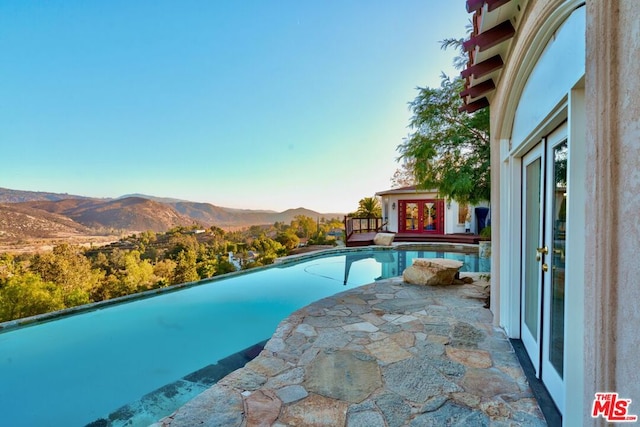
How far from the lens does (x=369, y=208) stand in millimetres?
20234

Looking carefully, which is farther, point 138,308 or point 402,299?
point 138,308

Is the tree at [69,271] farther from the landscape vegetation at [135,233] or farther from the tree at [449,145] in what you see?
the tree at [449,145]

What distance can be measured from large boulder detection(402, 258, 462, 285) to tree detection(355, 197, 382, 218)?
45.1 ft

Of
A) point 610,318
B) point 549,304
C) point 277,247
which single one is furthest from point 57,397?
point 277,247

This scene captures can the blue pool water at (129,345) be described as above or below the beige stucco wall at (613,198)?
below

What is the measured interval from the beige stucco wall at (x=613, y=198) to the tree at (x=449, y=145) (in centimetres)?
580

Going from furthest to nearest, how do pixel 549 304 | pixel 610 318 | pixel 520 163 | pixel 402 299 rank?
pixel 402 299, pixel 520 163, pixel 549 304, pixel 610 318

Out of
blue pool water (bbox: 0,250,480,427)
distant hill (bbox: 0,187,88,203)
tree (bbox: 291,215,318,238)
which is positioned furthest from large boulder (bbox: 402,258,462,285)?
tree (bbox: 291,215,318,238)

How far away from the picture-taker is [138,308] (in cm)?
604

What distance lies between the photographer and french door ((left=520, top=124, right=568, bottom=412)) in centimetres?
201

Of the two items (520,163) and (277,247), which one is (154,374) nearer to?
(520,163)

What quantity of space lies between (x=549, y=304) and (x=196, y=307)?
625 cm

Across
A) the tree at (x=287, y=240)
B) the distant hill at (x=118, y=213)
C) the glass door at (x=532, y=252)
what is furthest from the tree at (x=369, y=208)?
the glass door at (x=532, y=252)

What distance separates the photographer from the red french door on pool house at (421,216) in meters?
16.5
